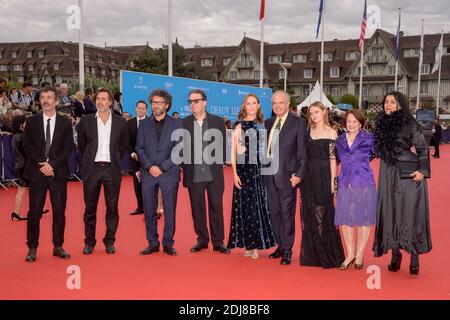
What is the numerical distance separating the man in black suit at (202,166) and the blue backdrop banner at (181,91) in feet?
26.3

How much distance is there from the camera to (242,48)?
70.1 metres

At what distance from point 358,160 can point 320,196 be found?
0.60 meters

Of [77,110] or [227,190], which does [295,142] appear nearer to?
[227,190]

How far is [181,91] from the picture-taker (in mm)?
17594

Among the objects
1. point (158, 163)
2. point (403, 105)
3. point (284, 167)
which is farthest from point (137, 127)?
point (403, 105)

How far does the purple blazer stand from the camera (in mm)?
6120

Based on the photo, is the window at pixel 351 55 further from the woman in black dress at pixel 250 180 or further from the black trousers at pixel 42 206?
the black trousers at pixel 42 206

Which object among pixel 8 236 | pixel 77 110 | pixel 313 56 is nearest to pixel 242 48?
pixel 313 56

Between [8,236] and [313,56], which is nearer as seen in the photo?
[8,236]

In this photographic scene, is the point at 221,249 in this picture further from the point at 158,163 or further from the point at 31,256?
the point at 31,256

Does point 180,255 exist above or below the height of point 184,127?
below

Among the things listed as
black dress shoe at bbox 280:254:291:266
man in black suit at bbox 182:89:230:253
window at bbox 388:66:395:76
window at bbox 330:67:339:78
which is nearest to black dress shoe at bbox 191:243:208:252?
Answer: man in black suit at bbox 182:89:230:253

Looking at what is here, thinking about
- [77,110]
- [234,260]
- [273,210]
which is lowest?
[234,260]

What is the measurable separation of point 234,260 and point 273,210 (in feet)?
2.52
